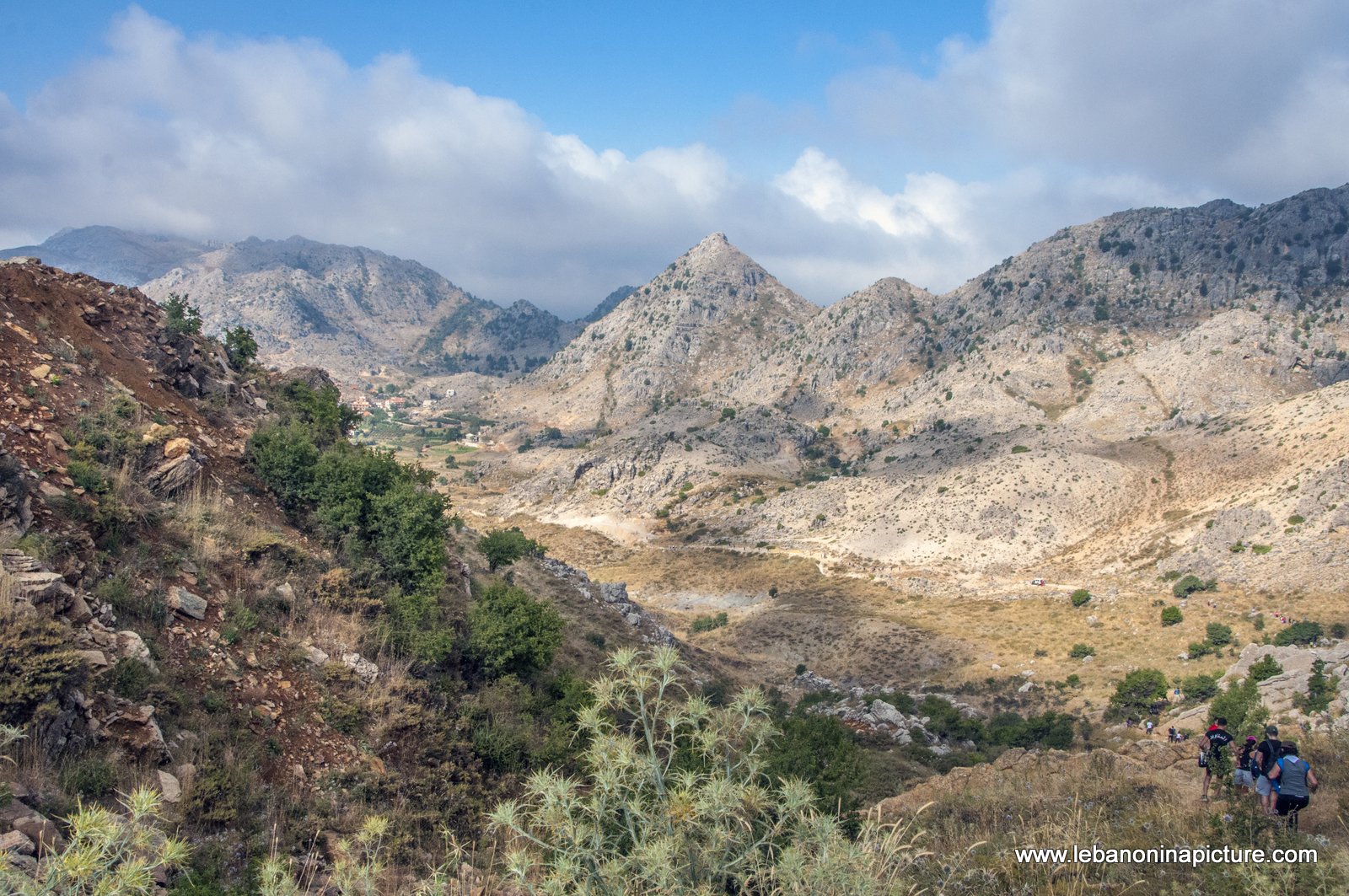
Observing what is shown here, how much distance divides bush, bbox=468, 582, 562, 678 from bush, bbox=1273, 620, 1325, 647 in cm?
4346

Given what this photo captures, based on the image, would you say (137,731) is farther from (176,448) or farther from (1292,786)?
(1292,786)

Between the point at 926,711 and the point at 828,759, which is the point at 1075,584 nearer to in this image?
the point at 926,711

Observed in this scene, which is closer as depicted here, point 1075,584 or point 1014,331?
point 1075,584

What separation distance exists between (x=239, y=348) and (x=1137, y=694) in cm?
5360

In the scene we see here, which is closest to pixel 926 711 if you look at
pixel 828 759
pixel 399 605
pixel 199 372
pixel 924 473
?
pixel 828 759

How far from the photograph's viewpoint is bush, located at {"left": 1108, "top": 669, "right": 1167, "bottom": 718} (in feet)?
113

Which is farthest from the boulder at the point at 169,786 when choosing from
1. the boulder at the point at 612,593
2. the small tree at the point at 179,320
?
the boulder at the point at 612,593

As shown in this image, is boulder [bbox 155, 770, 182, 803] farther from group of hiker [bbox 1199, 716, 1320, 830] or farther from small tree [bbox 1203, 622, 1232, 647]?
small tree [bbox 1203, 622, 1232, 647]

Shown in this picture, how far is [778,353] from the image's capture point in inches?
7141

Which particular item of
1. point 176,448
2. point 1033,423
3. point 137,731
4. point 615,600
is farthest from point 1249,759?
point 1033,423

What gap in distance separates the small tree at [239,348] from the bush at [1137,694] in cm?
5070

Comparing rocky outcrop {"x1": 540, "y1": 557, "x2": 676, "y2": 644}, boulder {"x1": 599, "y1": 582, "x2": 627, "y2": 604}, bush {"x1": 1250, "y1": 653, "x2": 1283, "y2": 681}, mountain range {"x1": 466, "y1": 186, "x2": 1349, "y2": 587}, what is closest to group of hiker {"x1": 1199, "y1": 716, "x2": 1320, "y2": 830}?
bush {"x1": 1250, "y1": 653, "x2": 1283, "y2": 681}

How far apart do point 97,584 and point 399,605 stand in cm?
764

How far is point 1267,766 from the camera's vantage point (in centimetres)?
1027
